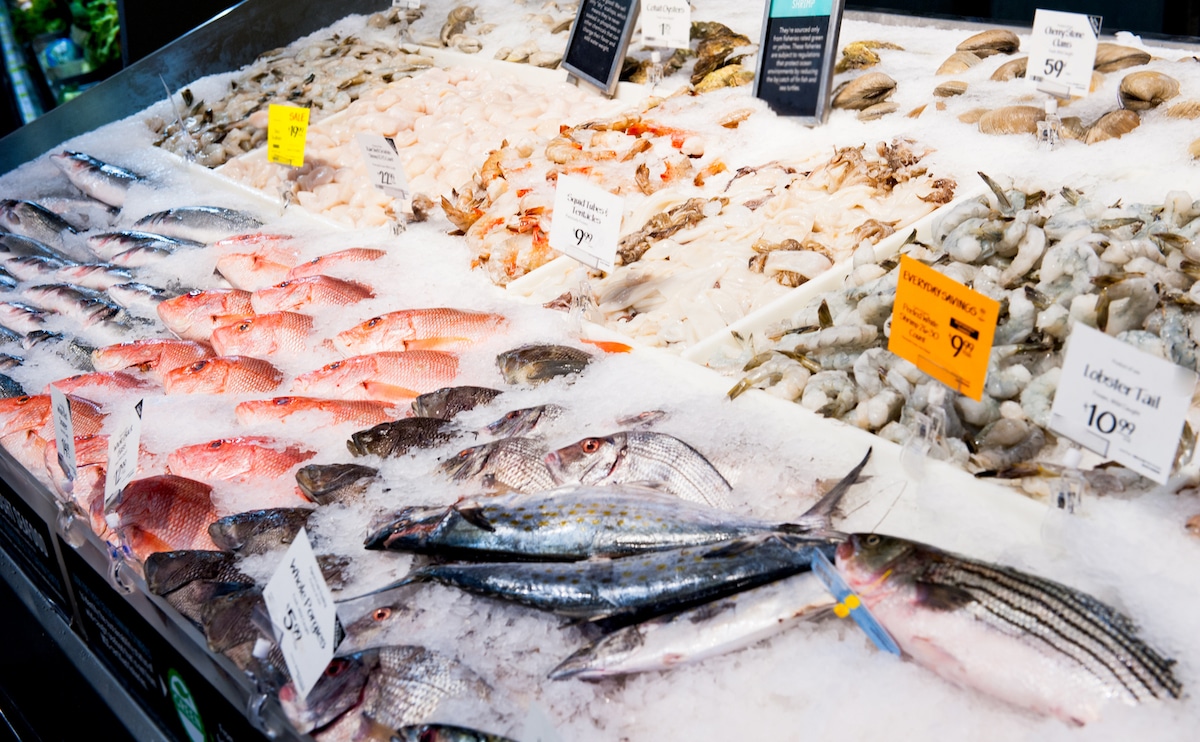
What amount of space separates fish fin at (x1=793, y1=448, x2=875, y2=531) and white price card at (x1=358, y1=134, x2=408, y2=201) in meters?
2.27

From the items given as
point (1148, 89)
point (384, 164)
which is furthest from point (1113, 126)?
point (384, 164)

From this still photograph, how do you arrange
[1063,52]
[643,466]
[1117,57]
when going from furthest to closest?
[1117,57] → [1063,52] → [643,466]

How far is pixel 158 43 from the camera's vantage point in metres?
6.14

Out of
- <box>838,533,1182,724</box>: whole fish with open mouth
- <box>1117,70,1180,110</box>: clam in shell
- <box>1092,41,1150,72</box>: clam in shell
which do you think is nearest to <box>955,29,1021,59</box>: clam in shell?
<box>1092,41,1150,72</box>: clam in shell

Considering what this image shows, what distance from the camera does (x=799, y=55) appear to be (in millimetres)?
3645

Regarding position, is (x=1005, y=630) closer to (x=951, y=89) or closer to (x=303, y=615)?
(x=303, y=615)

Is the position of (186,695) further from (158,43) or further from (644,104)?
(158,43)

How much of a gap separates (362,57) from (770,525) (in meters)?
4.74

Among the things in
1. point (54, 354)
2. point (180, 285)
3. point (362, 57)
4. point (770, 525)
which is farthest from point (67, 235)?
point (770, 525)

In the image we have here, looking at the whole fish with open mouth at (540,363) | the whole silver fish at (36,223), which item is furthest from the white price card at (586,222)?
the whole silver fish at (36,223)

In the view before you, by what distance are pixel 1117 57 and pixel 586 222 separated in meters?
2.10

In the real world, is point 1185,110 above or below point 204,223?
above

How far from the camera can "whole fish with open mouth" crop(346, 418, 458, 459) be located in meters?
2.28

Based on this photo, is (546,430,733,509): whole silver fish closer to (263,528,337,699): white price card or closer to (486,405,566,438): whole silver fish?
(486,405,566,438): whole silver fish
